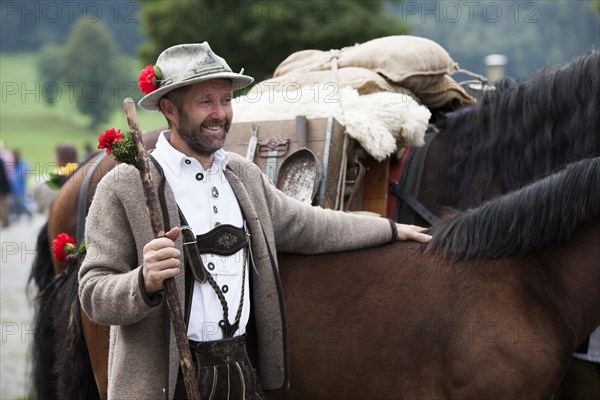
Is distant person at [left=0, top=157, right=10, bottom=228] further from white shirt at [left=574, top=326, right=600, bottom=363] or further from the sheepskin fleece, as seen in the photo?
white shirt at [left=574, top=326, right=600, bottom=363]

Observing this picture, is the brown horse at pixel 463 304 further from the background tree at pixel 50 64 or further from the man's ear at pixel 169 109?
the background tree at pixel 50 64

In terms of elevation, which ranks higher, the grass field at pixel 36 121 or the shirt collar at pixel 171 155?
the grass field at pixel 36 121

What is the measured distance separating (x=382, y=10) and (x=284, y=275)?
1131 cm

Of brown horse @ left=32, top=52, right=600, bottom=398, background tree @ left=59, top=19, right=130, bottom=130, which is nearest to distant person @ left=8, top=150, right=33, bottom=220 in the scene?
brown horse @ left=32, top=52, right=600, bottom=398

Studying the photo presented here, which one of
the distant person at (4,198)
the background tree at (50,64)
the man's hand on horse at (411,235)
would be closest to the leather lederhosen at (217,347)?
the man's hand on horse at (411,235)

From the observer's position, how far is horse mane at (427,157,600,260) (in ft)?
10.5

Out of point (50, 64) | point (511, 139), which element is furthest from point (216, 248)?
point (50, 64)

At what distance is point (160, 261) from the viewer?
8.79ft

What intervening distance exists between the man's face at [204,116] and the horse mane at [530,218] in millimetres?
1002

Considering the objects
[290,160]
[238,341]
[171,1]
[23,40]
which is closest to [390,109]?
[290,160]

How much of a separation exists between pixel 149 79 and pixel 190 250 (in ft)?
1.99

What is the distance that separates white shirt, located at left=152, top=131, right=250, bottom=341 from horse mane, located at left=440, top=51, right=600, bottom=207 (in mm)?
1830

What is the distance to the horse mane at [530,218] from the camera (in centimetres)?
320

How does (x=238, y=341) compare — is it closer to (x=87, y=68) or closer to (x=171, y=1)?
(x=171, y=1)
